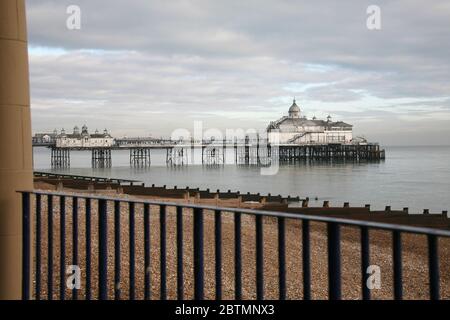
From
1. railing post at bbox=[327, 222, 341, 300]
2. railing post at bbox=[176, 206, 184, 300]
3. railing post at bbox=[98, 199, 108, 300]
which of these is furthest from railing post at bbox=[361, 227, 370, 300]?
railing post at bbox=[98, 199, 108, 300]

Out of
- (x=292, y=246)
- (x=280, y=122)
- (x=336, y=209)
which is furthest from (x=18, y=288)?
(x=280, y=122)

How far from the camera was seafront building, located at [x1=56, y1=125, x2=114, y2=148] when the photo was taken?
16050 cm

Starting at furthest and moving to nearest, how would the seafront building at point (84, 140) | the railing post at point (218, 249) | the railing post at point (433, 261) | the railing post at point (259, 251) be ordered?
the seafront building at point (84, 140), the railing post at point (218, 249), the railing post at point (259, 251), the railing post at point (433, 261)

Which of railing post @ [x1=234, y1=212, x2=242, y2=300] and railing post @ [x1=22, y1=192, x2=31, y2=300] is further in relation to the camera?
railing post @ [x1=22, y1=192, x2=31, y2=300]

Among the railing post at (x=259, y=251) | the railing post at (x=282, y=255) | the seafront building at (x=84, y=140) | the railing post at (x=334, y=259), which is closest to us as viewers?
the railing post at (x=334, y=259)

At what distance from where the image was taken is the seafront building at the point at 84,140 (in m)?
160

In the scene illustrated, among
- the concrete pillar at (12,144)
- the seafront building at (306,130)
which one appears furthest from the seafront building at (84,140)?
the concrete pillar at (12,144)

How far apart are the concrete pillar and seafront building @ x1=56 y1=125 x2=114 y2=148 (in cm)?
15621

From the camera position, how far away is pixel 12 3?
193 inches

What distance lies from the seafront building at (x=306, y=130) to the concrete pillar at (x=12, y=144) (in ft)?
594

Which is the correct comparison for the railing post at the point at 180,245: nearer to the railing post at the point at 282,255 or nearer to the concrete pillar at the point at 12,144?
the railing post at the point at 282,255

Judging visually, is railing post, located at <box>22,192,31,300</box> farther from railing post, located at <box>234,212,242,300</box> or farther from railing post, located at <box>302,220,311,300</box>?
railing post, located at <box>302,220,311,300</box>

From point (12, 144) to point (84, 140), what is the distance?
174553mm
